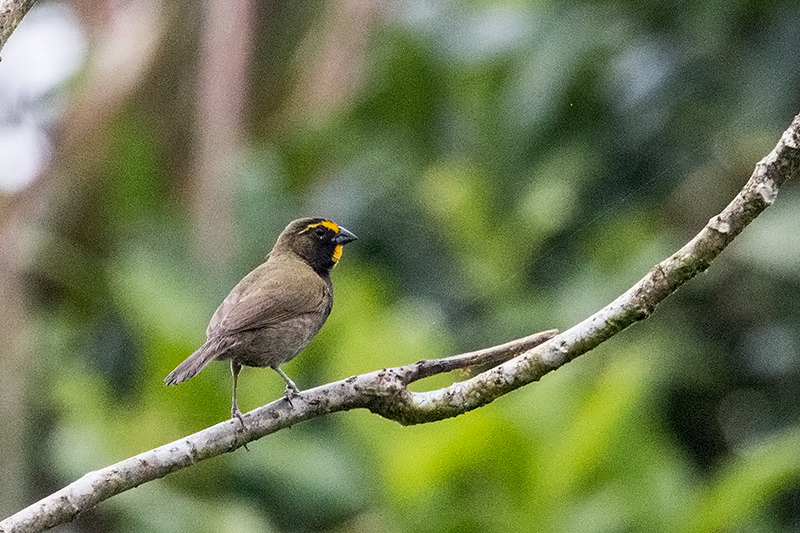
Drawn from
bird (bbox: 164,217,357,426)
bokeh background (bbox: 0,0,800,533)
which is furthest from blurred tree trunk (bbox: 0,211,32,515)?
bird (bbox: 164,217,357,426)

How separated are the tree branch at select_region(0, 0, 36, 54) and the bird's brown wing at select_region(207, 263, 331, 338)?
0.76 meters

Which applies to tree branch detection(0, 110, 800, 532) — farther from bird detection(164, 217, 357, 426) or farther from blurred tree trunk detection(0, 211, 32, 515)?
blurred tree trunk detection(0, 211, 32, 515)

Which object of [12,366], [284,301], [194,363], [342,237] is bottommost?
[194,363]

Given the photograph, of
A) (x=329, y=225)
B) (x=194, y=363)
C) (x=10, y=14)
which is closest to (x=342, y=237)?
(x=329, y=225)

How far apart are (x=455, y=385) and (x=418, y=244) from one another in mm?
4566

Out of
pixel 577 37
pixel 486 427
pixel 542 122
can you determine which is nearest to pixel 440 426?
pixel 486 427

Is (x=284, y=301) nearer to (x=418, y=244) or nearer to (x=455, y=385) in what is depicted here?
(x=455, y=385)

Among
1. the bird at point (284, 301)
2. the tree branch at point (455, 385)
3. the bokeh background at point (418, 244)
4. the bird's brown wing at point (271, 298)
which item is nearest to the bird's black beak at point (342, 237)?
the bird at point (284, 301)

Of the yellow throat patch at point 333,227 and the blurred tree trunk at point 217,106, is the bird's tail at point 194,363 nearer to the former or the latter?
the yellow throat patch at point 333,227

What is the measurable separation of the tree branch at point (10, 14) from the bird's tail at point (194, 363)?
78cm

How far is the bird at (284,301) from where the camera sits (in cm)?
288

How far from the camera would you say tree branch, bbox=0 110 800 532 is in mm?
2402

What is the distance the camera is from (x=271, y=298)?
9.93 feet

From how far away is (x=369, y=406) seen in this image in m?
2.88
